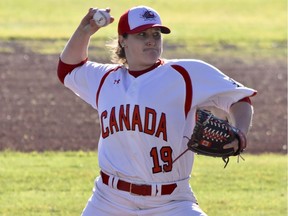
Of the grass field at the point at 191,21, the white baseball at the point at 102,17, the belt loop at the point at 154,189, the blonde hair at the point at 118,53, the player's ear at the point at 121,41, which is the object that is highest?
the white baseball at the point at 102,17

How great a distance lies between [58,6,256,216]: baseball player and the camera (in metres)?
5.89

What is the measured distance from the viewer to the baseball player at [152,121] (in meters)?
5.89

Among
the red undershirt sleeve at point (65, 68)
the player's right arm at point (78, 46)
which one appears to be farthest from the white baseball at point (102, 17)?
the red undershirt sleeve at point (65, 68)

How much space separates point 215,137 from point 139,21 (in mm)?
959

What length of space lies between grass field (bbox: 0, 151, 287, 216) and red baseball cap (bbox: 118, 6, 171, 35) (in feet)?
9.39

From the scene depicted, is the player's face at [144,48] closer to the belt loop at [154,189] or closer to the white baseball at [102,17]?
the white baseball at [102,17]

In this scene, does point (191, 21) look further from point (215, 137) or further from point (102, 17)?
point (215, 137)

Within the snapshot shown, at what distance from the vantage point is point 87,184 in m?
9.98

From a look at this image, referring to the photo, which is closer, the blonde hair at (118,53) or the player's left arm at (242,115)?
the player's left arm at (242,115)

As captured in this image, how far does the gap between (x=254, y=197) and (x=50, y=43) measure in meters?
14.6

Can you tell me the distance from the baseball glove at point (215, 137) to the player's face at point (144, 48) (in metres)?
0.55

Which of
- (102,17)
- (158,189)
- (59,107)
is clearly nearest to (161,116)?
(158,189)

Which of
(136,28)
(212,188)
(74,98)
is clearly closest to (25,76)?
(74,98)

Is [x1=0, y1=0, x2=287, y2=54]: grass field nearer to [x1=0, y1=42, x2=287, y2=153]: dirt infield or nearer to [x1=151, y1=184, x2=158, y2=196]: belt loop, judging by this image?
[x1=0, y1=42, x2=287, y2=153]: dirt infield
